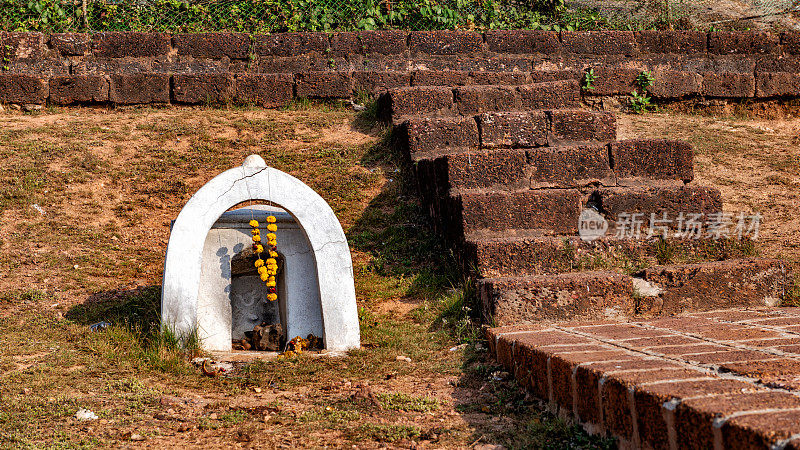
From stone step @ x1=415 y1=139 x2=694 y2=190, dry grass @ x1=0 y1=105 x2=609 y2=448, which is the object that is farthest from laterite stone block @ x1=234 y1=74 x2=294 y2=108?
stone step @ x1=415 y1=139 x2=694 y2=190

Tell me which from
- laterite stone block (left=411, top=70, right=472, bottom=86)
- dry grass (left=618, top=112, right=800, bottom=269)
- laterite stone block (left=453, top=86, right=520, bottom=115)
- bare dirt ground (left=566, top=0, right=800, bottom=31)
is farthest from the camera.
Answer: bare dirt ground (left=566, top=0, right=800, bottom=31)

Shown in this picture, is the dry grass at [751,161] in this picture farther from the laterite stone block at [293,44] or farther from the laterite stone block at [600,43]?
the laterite stone block at [293,44]

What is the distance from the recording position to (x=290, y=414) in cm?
312

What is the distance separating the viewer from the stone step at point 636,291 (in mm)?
4090

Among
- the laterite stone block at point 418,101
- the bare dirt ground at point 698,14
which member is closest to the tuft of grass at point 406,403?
the laterite stone block at point 418,101

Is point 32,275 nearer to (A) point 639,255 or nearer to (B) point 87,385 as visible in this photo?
(B) point 87,385

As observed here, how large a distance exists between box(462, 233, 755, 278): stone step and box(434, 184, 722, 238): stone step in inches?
5.1

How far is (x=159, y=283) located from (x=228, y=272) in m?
1.08

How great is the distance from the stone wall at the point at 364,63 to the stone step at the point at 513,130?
1897mm

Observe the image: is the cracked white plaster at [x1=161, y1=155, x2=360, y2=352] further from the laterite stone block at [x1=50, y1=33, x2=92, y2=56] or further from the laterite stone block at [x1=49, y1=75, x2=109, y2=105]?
the laterite stone block at [x1=50, y1=33, x2=92, y2=56]

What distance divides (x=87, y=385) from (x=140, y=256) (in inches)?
83.5

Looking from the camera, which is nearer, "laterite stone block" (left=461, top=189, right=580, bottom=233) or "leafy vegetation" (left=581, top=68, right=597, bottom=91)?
"laterite stone block" (left=461, top=189, right=580, bottom=233)

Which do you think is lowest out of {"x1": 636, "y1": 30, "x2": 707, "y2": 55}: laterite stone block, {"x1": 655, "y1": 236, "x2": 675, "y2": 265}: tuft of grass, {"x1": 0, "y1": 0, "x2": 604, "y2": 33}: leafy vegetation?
{"x1": 655, "y1": 236, "x2": 675, "y2": 265}: tuft of grass

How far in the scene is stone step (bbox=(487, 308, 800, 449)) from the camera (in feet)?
6.20
